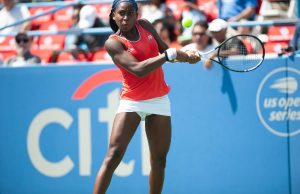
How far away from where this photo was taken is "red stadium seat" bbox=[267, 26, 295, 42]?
8.76 metres

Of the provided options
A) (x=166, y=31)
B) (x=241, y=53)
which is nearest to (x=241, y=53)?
(x=241, y=53)

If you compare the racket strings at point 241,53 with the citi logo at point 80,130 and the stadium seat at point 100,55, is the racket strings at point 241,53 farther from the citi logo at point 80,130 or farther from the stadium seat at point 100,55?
the stadium seat at point 100,55

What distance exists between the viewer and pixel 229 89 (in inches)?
281

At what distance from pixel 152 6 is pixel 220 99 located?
272 centimetres

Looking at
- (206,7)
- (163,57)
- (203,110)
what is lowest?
(203,110)

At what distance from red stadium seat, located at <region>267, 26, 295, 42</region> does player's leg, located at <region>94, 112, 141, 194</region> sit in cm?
356

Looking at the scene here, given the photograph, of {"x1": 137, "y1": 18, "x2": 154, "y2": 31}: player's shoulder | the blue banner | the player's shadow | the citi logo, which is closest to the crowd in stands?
the player's shadow

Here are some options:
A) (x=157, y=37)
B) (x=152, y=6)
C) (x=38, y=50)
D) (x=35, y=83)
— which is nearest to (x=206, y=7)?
(x=152, y=6)

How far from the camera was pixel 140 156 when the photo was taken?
7.34m

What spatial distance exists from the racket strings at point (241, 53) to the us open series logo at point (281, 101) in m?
0.45

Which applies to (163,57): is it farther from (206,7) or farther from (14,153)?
(206,7)

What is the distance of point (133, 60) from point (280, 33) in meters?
3.89

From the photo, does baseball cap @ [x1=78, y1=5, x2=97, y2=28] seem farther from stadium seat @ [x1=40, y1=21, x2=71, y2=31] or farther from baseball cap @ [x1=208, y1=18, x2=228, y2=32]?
baseball cap @ [x1=208, y1=18, x2=228, y2=32]

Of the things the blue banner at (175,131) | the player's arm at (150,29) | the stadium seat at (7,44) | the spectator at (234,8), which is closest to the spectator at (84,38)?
the stadium seat at (7,44)
